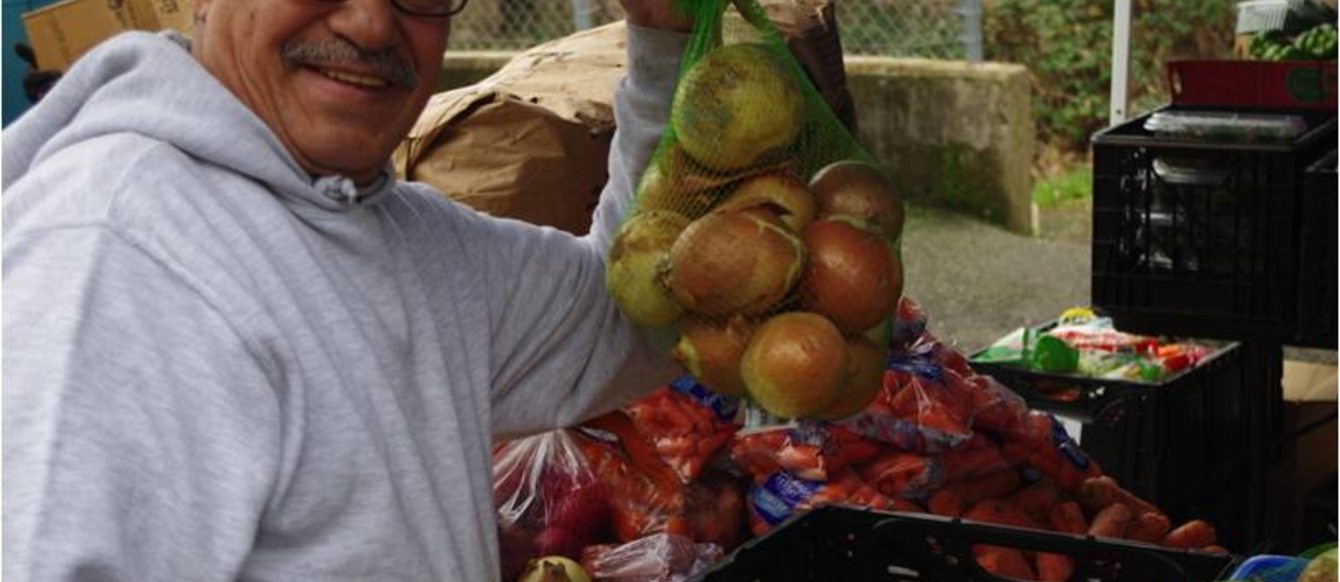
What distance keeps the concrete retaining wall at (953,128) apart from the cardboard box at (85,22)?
5.10m

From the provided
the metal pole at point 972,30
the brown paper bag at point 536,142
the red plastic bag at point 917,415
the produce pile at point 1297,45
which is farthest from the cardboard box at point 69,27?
the metal pole at point 972,30

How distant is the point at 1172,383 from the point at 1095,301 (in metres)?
0.24

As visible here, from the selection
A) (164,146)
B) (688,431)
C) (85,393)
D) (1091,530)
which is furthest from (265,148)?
(1091,530)

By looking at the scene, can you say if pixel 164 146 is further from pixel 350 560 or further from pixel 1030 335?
pixel 1030 335

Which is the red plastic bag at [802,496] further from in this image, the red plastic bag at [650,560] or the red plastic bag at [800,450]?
the red plastic bag at [650,560]

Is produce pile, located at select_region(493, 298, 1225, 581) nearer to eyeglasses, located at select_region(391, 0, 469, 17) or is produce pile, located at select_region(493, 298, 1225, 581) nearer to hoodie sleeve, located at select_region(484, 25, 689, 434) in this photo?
hoodie sleeve, located at select_region(484, 25, 689, 434)

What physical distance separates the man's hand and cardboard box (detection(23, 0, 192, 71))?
1.75 metres

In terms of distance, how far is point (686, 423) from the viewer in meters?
3.16

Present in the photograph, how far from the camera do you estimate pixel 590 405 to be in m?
2.38

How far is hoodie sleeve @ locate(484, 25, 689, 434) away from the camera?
2244mm

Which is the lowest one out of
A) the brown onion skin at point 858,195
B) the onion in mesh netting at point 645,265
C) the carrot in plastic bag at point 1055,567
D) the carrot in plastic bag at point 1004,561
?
the carrot in plastic bag at point 1004,561

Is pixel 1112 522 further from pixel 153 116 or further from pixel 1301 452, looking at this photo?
pixel 153 116

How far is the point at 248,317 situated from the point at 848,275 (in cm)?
59

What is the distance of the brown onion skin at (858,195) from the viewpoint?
198 centimetres
